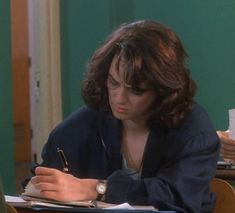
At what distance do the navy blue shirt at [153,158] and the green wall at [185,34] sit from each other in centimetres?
143

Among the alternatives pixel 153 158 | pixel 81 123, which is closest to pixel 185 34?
pixel 81 123

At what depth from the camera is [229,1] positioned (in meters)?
2.84

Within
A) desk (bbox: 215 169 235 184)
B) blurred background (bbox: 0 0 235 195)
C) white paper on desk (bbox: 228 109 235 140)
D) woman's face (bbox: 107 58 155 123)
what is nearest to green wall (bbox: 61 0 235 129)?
blurred background (bbox: 0 0 235 195)

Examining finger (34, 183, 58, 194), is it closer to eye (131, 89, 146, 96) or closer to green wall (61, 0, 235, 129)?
eye (131, 89, 146, 96)

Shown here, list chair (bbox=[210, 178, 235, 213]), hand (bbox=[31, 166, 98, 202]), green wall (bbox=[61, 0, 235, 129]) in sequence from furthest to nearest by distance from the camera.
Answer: green wall (bbox=[61, 0, 235, 129]) < chair (bbox=[210, 178, 235, 213]) < hand (bbox=[31, 166, 98, 202])

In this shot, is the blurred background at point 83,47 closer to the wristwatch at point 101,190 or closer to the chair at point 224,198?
the chair at point 224,198

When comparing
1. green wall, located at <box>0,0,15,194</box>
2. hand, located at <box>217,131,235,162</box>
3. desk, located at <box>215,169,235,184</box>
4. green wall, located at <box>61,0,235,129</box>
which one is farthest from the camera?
green wall, located at <box>0,0,15,194</box>

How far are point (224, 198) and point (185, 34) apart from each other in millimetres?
1632

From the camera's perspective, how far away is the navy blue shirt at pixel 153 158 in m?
1.33

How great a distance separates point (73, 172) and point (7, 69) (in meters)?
1.60

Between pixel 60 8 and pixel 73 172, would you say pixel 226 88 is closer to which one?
pixel 60 8

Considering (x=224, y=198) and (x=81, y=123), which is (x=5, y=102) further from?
(x=224, y=198)

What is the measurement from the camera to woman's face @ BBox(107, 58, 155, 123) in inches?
55.9

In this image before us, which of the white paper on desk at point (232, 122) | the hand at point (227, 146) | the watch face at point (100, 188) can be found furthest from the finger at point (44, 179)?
the hand at point (227, 146)
